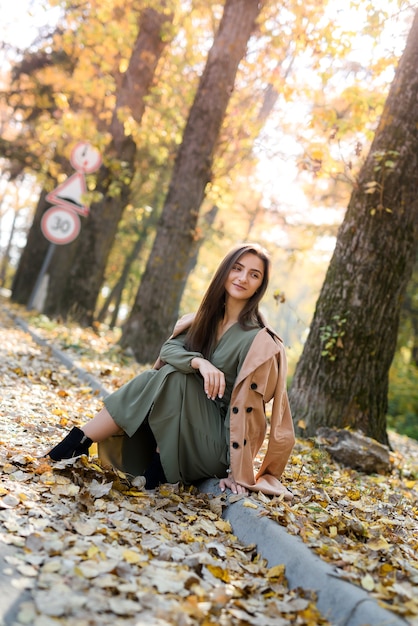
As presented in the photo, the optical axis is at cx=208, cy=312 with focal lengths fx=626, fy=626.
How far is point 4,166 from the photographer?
18031 millimetres

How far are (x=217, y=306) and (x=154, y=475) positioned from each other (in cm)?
120

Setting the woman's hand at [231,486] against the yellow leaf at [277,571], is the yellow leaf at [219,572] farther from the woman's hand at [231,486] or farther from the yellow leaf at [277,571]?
the woman's hand at [231,486]

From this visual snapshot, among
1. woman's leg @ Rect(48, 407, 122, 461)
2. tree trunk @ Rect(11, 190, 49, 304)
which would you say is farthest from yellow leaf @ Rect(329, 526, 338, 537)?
tree trunk @ Rect(11, 190, 49, 304)

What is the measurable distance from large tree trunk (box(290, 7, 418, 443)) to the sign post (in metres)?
5.27

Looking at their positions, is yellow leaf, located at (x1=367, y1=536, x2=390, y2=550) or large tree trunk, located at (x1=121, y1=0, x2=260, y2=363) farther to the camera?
large tree trunk, located at (x1=121, y1=0, x2=260, y2=363)

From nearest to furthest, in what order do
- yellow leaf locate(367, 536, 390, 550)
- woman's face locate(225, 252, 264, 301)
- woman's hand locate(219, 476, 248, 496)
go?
yellow leaf locate(367, 536, 390, 550) < woman's hand locate(219, 476, 248, 496) < woman's face locate(225, 252, 264, 301)

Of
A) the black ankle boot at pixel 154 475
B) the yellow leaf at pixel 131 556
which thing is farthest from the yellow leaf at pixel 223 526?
the yellow leaf at pixel 131 556

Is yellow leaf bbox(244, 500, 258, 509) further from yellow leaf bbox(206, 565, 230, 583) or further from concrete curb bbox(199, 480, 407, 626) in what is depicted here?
yellow leaf bbox(206, 565, 230, 583)

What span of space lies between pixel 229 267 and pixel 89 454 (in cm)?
154

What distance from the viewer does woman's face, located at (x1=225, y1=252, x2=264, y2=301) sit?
13.8 ft

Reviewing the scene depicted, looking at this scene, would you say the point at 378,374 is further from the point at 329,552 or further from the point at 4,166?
the point at 4,166

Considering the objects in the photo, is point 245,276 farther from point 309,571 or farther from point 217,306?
point 309,571

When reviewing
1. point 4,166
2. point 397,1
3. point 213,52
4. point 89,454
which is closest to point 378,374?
point 89,454

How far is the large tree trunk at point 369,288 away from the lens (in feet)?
19.9
